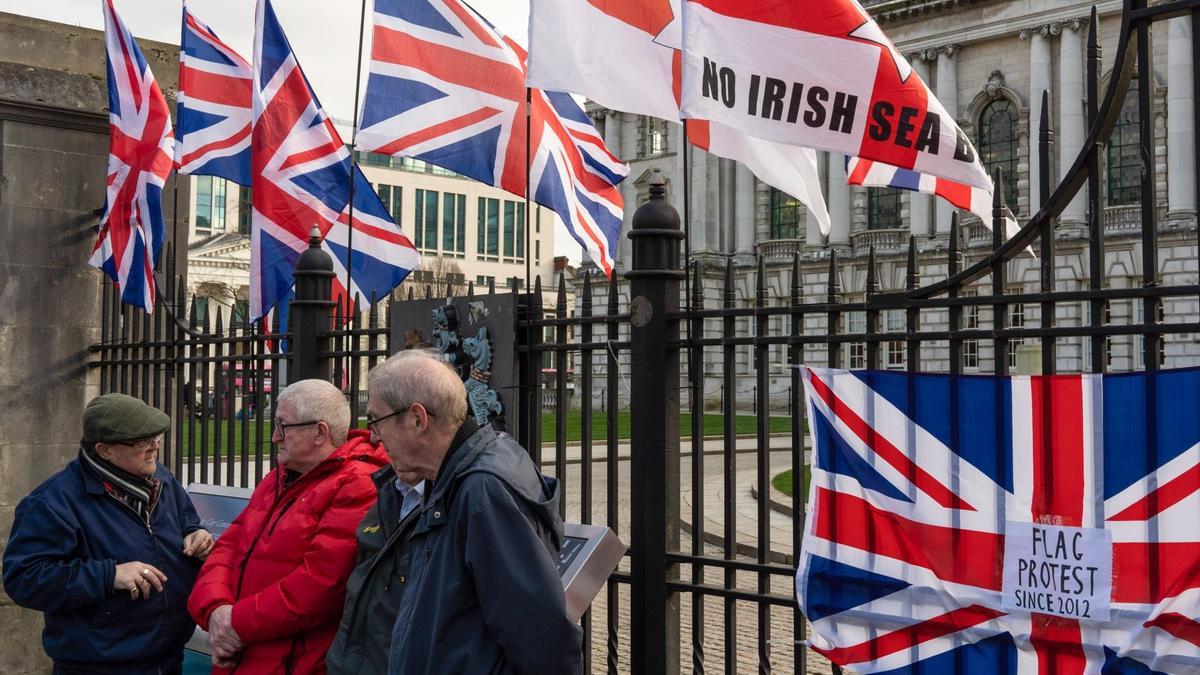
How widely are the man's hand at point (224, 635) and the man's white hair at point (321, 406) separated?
2.60ft

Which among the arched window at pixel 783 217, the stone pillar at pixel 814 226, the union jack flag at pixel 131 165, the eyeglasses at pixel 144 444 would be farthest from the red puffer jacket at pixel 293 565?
the arched window at pixel 783 217

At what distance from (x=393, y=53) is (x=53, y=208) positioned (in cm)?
386

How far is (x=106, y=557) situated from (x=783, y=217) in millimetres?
48764

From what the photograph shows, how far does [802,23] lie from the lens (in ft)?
15.5

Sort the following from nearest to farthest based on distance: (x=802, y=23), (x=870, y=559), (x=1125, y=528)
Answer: (x=1125, y=528) → (x=870, y=559) → (x=802, y=23)

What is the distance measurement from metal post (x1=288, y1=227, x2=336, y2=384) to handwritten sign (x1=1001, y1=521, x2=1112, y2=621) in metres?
4.27

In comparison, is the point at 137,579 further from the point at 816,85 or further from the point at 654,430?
the point at 816,85

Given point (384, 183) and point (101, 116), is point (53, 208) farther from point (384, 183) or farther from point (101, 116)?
point (384, 183)

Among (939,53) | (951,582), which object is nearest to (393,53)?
(951,582)

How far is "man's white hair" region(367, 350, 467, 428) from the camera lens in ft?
12.3

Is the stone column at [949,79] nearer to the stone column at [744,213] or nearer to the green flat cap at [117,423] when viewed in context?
the stone column at [744,213]

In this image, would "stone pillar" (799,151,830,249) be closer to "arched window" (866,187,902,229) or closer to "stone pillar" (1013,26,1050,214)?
"arched window" (866,187,902,229)

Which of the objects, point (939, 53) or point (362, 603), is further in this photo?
point (939, 53)

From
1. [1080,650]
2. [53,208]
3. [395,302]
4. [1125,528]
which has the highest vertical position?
[53,208]
